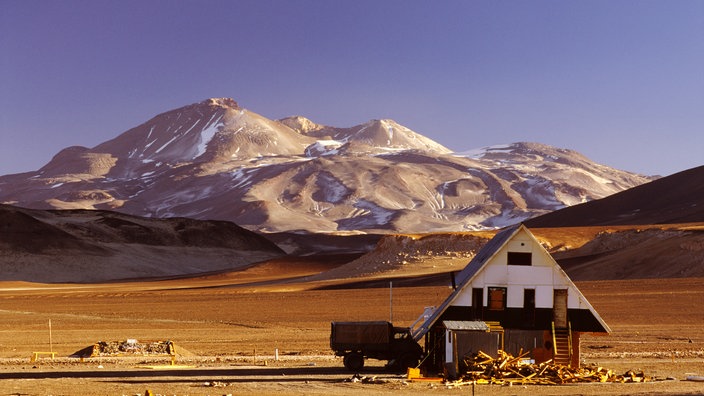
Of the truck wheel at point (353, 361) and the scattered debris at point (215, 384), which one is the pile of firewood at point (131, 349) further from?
the scattered debris at point (215, 384)

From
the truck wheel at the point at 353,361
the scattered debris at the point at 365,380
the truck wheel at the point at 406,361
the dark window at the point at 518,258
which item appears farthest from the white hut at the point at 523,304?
the truck wheel at the point at 353,361

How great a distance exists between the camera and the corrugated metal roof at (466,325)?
2694cm

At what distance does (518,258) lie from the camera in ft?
92.9

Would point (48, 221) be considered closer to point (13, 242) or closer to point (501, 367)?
point (13, 242)

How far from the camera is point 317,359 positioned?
111 feet

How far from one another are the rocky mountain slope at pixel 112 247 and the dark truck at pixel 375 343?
308 ft

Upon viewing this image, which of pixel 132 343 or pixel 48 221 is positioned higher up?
pixel 48 221

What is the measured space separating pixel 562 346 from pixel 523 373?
2.26m

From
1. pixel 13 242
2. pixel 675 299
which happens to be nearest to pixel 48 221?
pixel 13 242

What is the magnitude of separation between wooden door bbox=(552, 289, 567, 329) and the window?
141 centimetres

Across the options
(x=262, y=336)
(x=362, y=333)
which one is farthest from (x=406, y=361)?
(x=262, y=336)

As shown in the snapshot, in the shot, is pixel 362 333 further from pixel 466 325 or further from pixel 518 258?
pixel 518 258

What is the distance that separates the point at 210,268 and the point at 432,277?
7083 cm

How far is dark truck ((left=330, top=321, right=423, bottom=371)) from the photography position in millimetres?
29062
